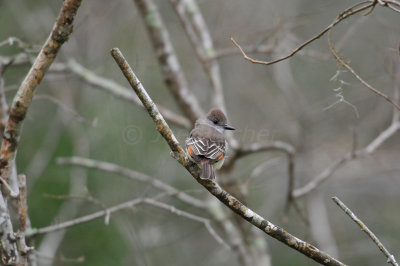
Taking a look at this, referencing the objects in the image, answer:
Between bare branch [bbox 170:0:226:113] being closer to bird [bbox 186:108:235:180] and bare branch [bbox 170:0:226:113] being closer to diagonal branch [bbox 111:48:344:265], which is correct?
bird [bbox 186:108:235:180]

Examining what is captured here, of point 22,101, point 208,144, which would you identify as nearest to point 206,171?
point 208,144

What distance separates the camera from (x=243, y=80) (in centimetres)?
922

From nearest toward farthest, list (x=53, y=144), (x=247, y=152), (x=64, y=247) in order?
(x=247, y=152) → (x=64, y=247) → (x=53, y=144)

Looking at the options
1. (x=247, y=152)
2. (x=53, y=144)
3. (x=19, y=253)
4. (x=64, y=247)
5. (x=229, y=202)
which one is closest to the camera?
(x=229, y=202)

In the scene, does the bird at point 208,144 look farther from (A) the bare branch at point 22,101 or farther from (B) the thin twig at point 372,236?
(A) the bare branch at point 22,101

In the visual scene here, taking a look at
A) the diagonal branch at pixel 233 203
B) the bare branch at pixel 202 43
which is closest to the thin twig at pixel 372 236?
the diagonal branch at pixel 233 203

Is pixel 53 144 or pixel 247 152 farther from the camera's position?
pixel 53 144

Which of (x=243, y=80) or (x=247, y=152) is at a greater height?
(x=243, y=80)

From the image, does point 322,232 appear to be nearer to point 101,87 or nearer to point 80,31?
point 101,87

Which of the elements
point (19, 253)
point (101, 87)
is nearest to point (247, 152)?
point (101, 87)

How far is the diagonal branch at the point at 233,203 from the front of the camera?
2811mm

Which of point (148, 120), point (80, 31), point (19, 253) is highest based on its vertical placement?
point (80, 31)

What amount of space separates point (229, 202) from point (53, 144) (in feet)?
15.4

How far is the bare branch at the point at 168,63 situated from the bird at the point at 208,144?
1.25 meters
